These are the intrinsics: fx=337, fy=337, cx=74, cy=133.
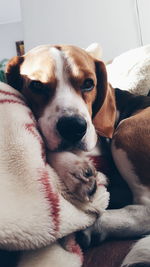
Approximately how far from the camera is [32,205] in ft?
2.39

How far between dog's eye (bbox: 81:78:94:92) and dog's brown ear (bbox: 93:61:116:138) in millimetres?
124

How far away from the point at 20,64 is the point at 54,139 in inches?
17.5

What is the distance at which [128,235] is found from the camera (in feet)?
3.35

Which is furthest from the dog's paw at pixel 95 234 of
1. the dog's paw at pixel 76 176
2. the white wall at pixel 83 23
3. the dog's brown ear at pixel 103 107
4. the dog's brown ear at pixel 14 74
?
the white wall at pixel 83 23

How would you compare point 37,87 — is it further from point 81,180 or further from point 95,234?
point 95,234

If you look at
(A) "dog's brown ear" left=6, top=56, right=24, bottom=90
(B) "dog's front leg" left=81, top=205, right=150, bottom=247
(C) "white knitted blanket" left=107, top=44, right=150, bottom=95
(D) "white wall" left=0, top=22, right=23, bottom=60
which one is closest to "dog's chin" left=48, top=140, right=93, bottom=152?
(B) "dog's front leg" left=81, top=205, right=150, bottom=247

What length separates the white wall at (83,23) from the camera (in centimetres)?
436

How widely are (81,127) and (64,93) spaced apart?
158mm

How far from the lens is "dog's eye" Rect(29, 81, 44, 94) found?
3.87ft

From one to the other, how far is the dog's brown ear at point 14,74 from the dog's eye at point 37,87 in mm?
131

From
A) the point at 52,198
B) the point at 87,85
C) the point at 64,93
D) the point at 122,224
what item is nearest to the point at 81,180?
the point at 52,198

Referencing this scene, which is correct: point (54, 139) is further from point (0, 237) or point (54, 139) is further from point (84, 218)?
point (0, 237)

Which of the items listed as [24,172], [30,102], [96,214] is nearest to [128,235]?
[96,214]

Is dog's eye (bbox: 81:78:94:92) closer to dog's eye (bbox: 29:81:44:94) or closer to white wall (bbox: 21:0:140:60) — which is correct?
dog's eye (bbox: 29:81:44:94)
